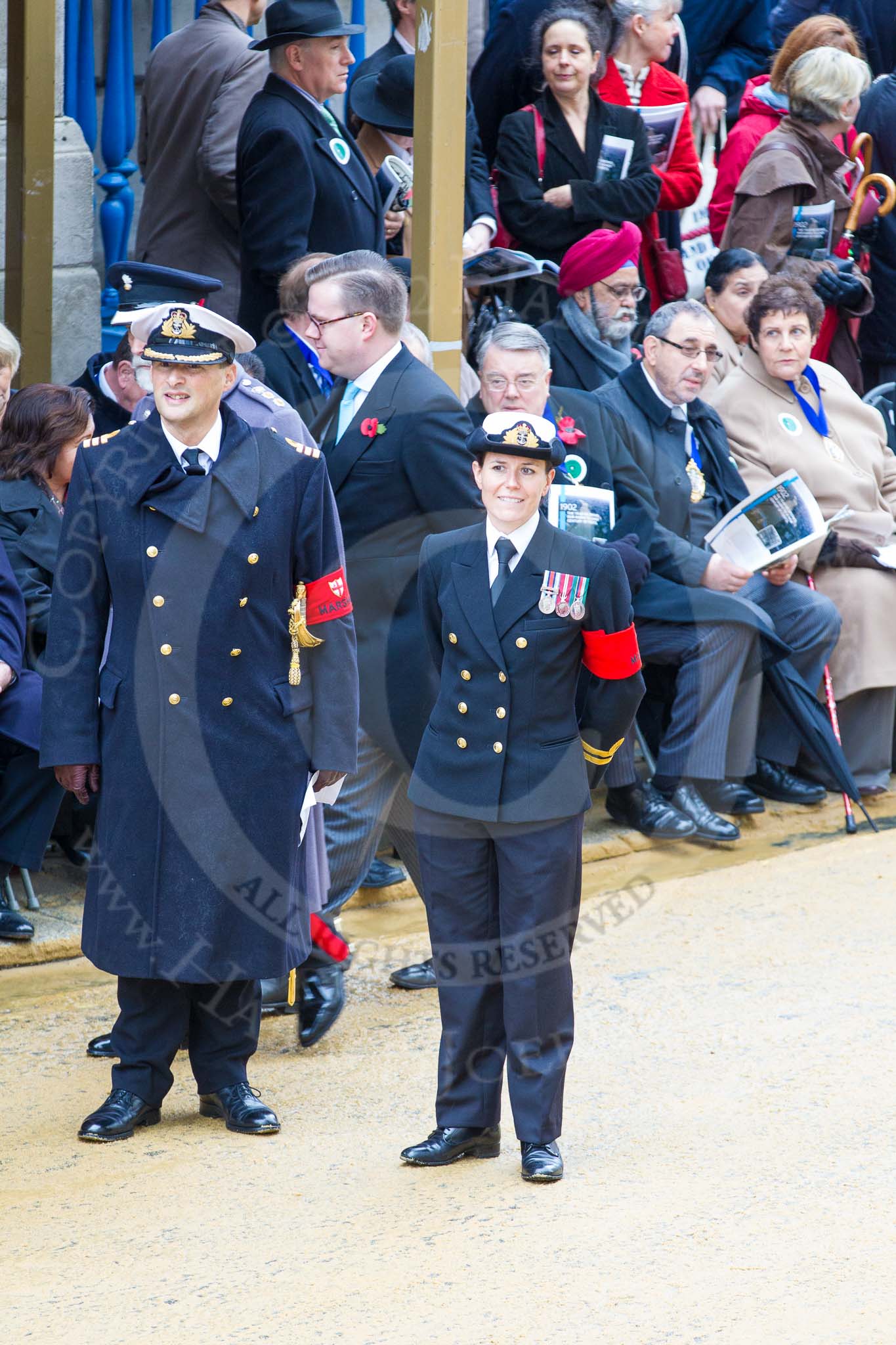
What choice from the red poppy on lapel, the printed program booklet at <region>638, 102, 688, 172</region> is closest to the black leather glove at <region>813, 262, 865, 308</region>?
the printed program booklet at <region>638, 102, 688, 172</region>

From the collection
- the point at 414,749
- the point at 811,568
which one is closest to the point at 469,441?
the point at 414,749

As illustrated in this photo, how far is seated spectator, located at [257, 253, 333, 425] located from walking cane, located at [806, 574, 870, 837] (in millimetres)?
2267

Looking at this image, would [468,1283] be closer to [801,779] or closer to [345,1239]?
[345,1239]

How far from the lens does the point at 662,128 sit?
7.60 metres

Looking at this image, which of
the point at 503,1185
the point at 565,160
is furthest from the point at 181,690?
the point at 565,160

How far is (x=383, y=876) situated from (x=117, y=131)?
10.9 ft

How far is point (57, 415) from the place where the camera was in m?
5.20

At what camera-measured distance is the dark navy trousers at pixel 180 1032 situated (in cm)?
395

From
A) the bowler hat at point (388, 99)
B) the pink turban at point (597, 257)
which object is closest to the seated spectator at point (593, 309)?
the pink turban at point (597, 257)

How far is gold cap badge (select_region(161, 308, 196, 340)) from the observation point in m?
3.78

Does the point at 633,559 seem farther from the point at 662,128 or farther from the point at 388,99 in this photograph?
Answer: the point at 662,128

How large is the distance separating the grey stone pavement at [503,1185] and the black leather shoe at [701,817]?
1.05 meters

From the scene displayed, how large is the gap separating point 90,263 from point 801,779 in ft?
11.0

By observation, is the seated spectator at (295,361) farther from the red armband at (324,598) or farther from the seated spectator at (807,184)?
the seated spectator at (807,184)
